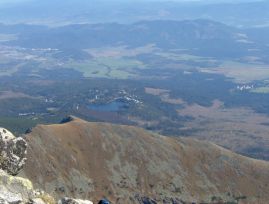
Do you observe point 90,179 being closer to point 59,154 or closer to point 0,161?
point 59,154

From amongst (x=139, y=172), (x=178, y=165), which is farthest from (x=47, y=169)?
(x=178, y=165)

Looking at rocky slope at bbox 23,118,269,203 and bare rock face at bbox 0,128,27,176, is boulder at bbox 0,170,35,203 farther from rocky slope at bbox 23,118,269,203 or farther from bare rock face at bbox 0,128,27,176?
rocky slope at bbox 23,118,269,203

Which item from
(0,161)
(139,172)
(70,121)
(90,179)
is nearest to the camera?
(0,161)

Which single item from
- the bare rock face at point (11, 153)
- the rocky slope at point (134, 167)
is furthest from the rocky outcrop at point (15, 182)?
the rocky slope at point (134, 167)

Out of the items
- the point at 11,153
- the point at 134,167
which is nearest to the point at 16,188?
the point at 11,153

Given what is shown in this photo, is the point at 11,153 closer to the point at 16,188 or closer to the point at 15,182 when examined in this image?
the point at 15,182

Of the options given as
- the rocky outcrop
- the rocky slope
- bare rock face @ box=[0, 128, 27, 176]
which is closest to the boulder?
the rocky outcrop
